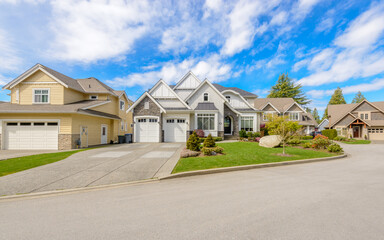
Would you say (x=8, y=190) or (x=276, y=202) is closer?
(x=276, y=202)

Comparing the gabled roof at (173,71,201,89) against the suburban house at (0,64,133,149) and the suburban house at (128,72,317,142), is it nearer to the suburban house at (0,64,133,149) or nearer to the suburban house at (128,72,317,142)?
the suburban house at (128,72,317,142)

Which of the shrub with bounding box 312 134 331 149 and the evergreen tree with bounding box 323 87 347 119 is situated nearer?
the shrub with bounding box 312 134 331 149

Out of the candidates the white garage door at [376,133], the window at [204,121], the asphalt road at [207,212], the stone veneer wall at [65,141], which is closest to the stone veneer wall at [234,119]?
the window at [204,121]

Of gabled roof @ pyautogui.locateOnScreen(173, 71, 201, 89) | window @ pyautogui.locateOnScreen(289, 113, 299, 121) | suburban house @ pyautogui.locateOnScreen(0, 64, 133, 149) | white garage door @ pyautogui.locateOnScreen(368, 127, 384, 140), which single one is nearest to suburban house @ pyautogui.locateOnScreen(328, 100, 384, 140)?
white garage door @ pyautogui.locateOnScreen(368, 127, 384, 140)

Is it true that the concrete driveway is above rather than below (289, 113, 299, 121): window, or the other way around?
below

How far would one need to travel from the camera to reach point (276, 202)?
13.1 ft

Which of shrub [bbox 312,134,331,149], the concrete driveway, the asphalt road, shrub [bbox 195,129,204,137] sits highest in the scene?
shrub [bbox 195,129,204,137]

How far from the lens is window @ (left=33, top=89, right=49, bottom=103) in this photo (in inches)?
655

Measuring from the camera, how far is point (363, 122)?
28.4 metres

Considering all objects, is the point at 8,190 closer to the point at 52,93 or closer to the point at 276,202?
the point at 276,202

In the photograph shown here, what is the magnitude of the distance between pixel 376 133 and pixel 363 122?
116 inches

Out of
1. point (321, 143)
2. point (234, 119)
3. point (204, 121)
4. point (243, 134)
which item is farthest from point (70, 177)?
point (234, 119)

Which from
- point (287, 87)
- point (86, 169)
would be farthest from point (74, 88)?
point (287, 87)

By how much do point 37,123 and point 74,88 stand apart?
485cm
